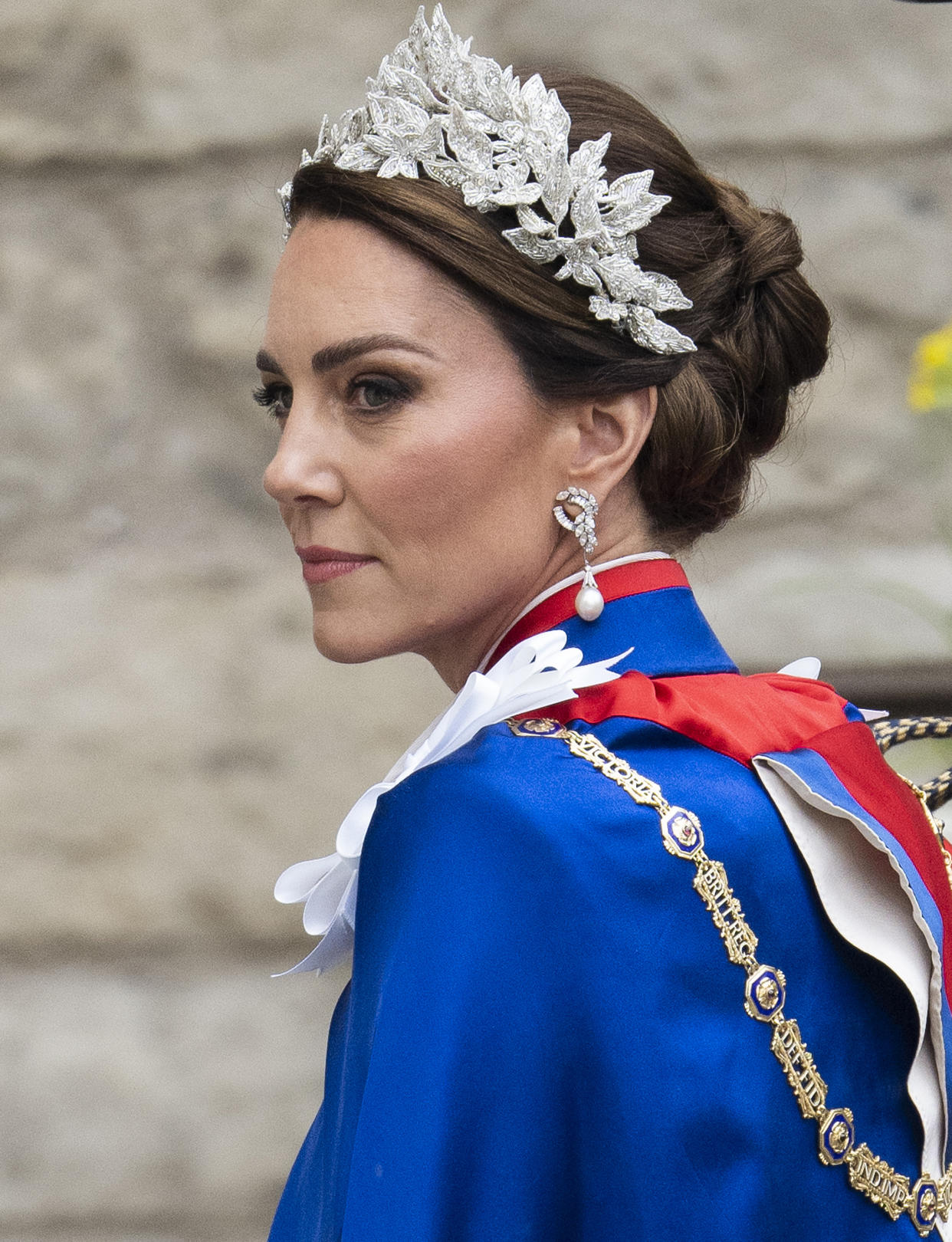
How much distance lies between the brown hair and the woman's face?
28mm

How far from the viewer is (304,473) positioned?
1167 millimetres

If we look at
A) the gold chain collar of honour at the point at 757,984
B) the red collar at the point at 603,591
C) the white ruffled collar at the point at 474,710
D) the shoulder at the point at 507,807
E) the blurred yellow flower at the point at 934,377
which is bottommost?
the gold chain collar of honour at the point at 757,984

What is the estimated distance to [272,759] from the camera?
2.03 metres

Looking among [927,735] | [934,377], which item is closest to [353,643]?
[927,735]

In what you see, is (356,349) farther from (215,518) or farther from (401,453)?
(215,518)

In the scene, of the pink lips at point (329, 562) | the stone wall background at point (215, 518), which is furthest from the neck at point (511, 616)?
the stone wall background at point (215, 518)

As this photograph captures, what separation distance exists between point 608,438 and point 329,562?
0.83ft

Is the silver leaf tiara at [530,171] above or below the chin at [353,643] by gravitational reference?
above

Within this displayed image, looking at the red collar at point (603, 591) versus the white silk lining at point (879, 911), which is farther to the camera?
the red collar at point (603, 591)

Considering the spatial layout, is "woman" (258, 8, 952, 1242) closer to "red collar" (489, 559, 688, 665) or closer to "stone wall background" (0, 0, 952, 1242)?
"red collar" (489, 559, 688, 665)

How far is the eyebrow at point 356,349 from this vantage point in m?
1.14

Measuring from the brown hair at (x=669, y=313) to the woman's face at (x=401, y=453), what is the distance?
28 millimetres

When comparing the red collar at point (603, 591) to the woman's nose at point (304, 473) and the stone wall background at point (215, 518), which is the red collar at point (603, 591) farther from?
the stone wall background at point (215, 518)

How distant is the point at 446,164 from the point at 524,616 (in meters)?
0.37
